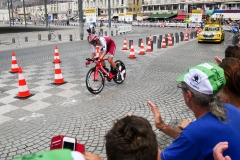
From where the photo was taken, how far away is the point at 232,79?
101 inches

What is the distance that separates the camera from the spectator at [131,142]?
132 cm

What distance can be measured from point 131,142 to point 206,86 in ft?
3.20

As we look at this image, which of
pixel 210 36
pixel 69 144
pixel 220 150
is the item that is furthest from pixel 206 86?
pixel 210 36

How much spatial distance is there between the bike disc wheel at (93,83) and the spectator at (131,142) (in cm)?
529

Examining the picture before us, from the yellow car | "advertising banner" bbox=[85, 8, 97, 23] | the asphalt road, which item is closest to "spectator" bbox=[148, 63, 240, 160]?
the asphalt road

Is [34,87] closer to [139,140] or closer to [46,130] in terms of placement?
[46,130]

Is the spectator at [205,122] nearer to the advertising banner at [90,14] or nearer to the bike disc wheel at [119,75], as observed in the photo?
the bike disc wheel at [119,75]

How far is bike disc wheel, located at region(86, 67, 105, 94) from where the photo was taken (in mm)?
6664

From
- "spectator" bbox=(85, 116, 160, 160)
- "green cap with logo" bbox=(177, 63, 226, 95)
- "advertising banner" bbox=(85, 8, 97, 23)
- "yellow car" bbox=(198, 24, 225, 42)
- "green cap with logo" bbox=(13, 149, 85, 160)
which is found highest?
"advertising banner" bbox=(85, 8, 97, 23)

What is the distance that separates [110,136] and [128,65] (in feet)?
30.6

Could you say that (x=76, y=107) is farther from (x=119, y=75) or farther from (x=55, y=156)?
(x=55, y=156)

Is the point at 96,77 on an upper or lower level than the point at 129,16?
lower

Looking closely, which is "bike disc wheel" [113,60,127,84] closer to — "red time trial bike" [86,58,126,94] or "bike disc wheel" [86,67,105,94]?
"red time trial bike" [86,58,126,94]

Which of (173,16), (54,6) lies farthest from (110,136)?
(54,6)
